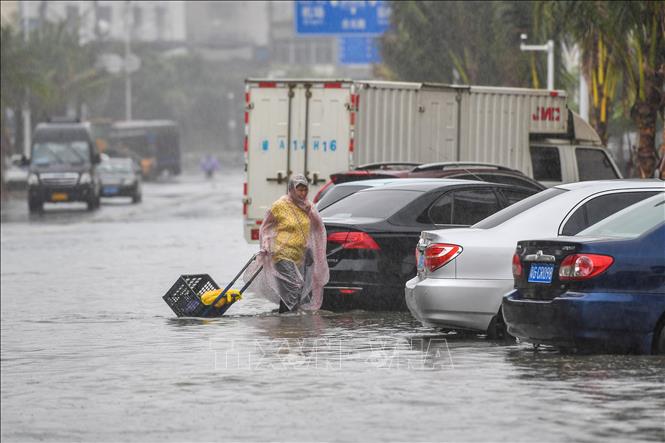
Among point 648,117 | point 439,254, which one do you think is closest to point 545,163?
point 648,117

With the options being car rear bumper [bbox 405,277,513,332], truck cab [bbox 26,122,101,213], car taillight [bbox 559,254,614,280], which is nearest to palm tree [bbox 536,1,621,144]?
car rear bumper [bbox 405,277,513,332]

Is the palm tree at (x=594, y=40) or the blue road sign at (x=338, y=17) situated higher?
the blue road sign at (x=338, y=17)

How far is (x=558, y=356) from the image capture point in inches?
488

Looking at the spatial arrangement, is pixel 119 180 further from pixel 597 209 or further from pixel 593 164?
pixel 597 209

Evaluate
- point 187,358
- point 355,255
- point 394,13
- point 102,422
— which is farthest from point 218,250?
point 394,13

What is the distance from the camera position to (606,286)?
11.6 metres

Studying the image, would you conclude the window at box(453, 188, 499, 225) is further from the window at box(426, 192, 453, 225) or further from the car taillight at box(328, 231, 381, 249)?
the car taillight at box(328, 231, 381, 249)

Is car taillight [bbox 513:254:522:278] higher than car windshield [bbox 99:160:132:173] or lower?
higher

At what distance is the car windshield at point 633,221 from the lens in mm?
11727

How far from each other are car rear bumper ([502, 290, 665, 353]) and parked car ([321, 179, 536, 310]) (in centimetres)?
434

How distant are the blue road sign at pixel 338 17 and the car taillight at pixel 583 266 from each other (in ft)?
135

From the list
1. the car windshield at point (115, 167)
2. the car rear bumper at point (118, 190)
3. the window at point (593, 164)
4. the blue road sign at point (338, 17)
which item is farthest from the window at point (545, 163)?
the car windshield at point (115, 167)

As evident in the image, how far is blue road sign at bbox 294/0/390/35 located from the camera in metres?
52.7

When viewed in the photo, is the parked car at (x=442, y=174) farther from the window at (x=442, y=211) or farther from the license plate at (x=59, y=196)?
the license plate at (x=59, y=196)
